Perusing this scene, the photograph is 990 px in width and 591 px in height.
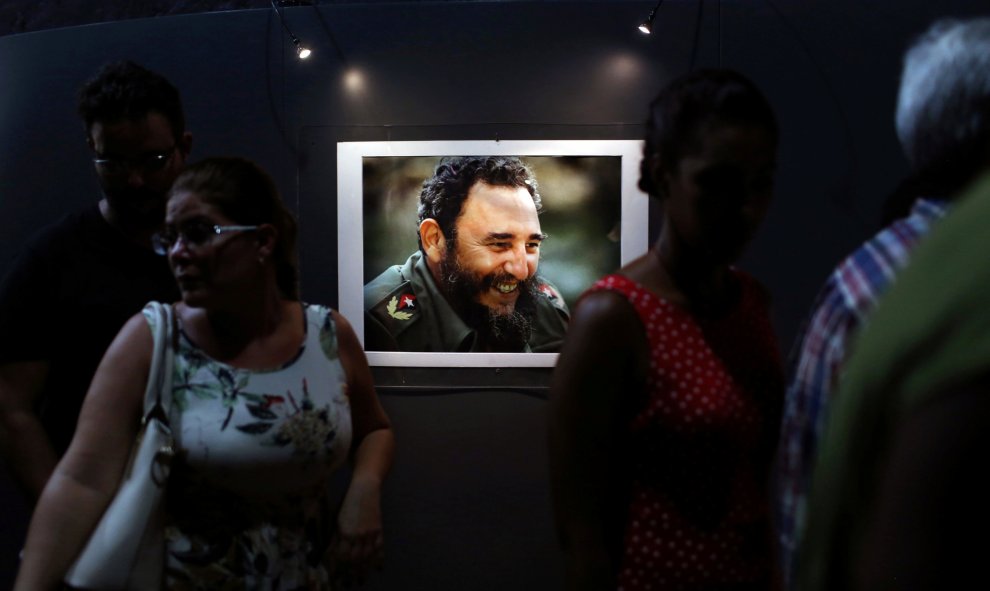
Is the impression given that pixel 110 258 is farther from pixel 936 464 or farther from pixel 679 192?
pixel 936 464

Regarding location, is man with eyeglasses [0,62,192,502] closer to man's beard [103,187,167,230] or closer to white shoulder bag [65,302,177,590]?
man's beard [103,187,167,230]

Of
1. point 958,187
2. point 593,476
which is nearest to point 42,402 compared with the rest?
point 593,476

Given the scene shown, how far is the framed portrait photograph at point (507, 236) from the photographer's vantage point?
4.81m

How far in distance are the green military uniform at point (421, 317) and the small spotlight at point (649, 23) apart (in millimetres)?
1351

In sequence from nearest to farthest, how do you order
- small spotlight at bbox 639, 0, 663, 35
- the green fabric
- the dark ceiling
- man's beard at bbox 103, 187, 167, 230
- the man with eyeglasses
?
the green fabric, the man with eyeglasses, man's beard at bbox 103, 187, 167, 230, small spotlight at bbox 639, 0, 663, 35, the dark ceiling

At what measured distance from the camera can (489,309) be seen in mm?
4828

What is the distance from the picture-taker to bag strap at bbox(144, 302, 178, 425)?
2.08 meters

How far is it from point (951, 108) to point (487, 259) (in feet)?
11.0

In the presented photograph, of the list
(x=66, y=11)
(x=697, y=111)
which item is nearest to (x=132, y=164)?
(x=697, y=111)

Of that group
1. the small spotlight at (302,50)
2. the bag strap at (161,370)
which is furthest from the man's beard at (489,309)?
the bag strap at (161,370)

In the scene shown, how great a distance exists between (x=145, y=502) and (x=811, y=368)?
138 cm

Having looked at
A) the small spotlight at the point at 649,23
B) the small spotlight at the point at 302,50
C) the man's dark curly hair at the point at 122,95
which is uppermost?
the small spotlight at the point at 649,23

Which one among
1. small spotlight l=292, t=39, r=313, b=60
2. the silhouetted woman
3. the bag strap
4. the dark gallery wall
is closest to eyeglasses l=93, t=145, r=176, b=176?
the bag strap

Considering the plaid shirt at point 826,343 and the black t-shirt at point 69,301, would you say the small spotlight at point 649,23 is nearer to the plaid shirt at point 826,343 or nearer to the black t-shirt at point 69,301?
the black t-shirt at point 69,301
